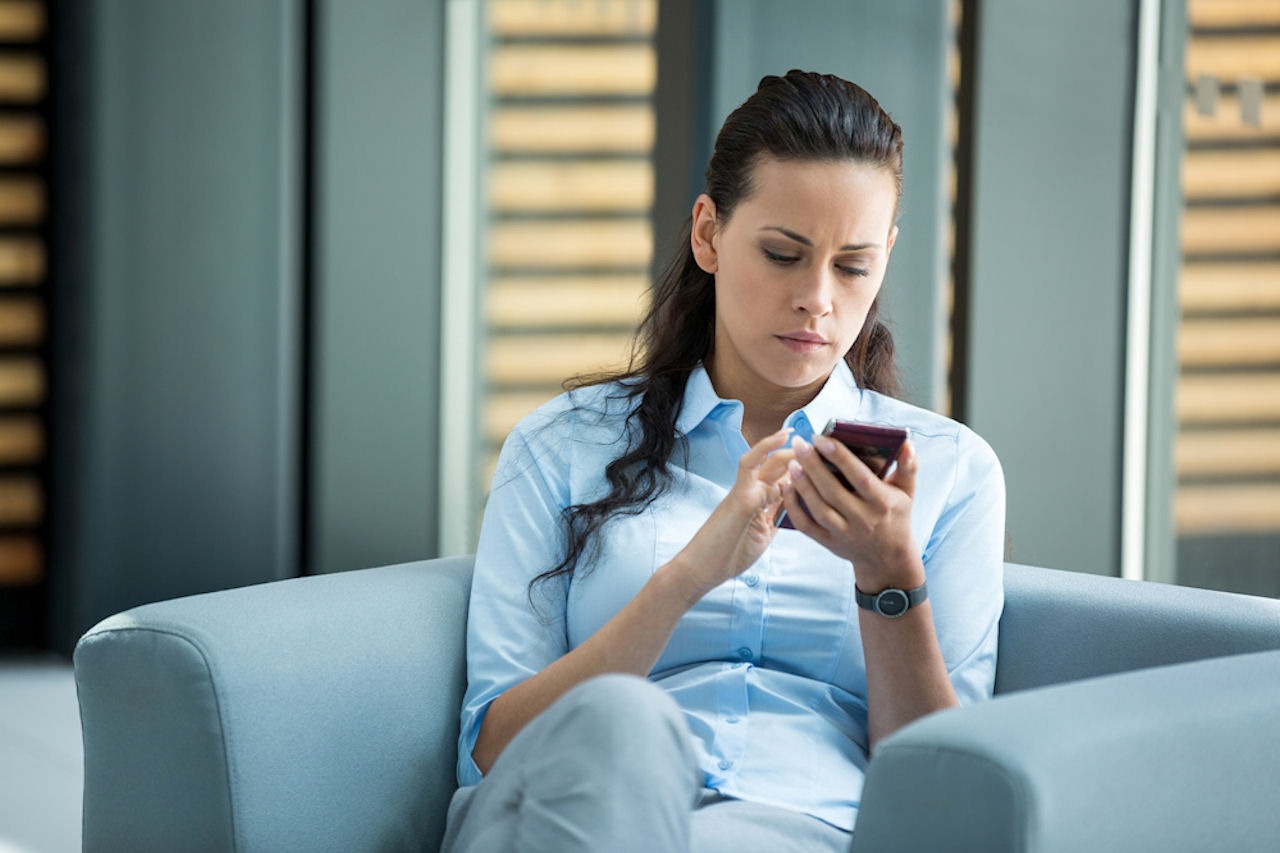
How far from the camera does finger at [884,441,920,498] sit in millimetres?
1635

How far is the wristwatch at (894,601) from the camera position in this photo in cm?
167

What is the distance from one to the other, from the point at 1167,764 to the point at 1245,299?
2102mm

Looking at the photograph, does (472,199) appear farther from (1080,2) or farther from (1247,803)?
(1247,803)

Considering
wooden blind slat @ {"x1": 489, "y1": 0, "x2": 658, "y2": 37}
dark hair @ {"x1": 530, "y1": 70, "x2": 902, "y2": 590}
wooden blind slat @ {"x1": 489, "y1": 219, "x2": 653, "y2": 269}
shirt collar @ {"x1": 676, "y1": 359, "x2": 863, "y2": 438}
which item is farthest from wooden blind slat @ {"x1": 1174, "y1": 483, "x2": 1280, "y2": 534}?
wooden blind slat @ {"x1": 489, "y1": 0, "x2": 658, "y2": 37}

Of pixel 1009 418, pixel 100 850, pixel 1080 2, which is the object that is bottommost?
pixel 100 850

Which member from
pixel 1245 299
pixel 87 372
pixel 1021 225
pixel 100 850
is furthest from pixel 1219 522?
pixel 87 372

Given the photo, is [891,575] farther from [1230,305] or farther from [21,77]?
[21,77]

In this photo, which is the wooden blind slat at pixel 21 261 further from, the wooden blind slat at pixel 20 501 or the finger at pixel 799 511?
the finger at pixel 799 511

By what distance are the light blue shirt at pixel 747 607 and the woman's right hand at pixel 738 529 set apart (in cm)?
13

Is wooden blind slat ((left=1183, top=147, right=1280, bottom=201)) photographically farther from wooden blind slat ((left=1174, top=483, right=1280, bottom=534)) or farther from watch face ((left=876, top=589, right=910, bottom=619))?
watch face ((left=876, top=589, right=910, bottom=619))

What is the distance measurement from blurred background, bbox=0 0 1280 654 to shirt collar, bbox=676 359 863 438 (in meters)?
1.57

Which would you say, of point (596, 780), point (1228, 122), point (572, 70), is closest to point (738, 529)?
point (596, 780)

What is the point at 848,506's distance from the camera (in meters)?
1.62

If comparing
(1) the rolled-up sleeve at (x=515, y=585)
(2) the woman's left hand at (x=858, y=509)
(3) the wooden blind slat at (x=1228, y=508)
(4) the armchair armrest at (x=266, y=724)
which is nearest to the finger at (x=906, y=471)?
(2) the woman's left hand at (x=858, y=509)
